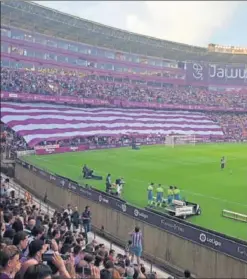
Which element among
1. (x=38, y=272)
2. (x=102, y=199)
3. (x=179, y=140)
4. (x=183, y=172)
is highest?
(x=38, y=272)

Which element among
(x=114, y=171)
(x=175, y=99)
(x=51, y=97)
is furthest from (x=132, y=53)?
(x=114, y=171)

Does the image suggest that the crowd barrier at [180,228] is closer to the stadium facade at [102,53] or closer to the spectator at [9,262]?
the spectator at [9,262]

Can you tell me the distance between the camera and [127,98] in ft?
218

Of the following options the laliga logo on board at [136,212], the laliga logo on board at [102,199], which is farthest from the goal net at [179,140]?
the laliga logo on board at [136,212]

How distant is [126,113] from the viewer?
6144 centimetres

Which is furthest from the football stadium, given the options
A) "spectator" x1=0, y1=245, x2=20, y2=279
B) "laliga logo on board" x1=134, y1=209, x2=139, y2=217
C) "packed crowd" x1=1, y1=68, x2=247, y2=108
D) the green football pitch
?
"spectator" x1=0, y1=245, x2=20, y2=279

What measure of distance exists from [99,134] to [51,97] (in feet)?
29.0

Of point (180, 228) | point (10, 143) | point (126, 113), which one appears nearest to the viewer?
point (180, 228)

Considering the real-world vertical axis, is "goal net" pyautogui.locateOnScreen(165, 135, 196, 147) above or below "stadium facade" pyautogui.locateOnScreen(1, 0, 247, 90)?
below

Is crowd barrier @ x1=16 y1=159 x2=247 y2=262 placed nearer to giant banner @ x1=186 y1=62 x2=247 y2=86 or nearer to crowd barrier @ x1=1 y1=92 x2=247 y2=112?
crowd barrier @ x1=1 y1=92 x2=247 y2=112

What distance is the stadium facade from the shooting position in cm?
5866

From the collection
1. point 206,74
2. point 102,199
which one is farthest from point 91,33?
point 102,199

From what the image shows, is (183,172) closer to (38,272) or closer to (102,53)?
(38,272)

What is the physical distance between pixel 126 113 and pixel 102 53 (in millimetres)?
16000
